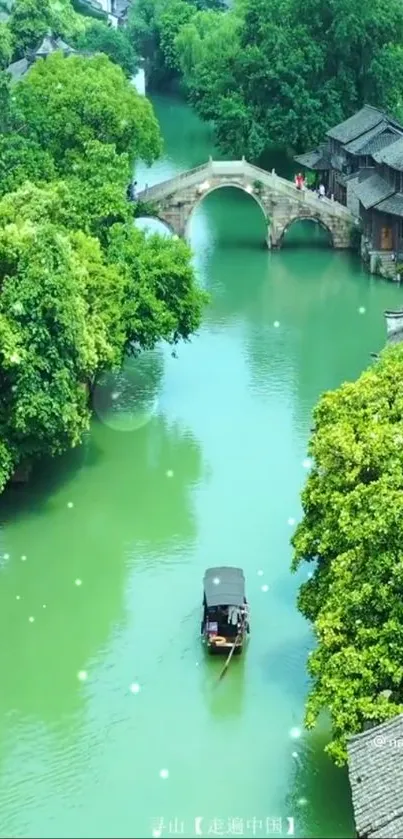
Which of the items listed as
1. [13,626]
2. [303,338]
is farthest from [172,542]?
[303,338]

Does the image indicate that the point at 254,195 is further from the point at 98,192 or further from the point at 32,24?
the point at 32,24

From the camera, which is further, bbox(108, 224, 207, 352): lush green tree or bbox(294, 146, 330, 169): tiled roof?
bbox(294, 146, 330, 169): tiled roof

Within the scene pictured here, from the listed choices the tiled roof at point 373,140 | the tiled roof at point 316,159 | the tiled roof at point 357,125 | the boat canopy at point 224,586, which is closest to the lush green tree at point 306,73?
the tiled roof at point 316,159

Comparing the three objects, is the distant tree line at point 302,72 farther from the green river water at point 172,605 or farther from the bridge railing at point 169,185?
the green river water at point 172,605

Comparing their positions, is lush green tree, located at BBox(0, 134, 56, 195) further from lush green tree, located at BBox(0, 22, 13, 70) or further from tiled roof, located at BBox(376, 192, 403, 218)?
lush green tree, located at BBox(0, 22, 13, 70)

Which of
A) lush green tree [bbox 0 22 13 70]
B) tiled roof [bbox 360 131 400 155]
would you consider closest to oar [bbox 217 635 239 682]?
tiled roof [bbox 360 131 400 155]

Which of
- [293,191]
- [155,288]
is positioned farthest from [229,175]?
[155,288]

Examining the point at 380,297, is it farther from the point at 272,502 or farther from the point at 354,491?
the point at 354,491
